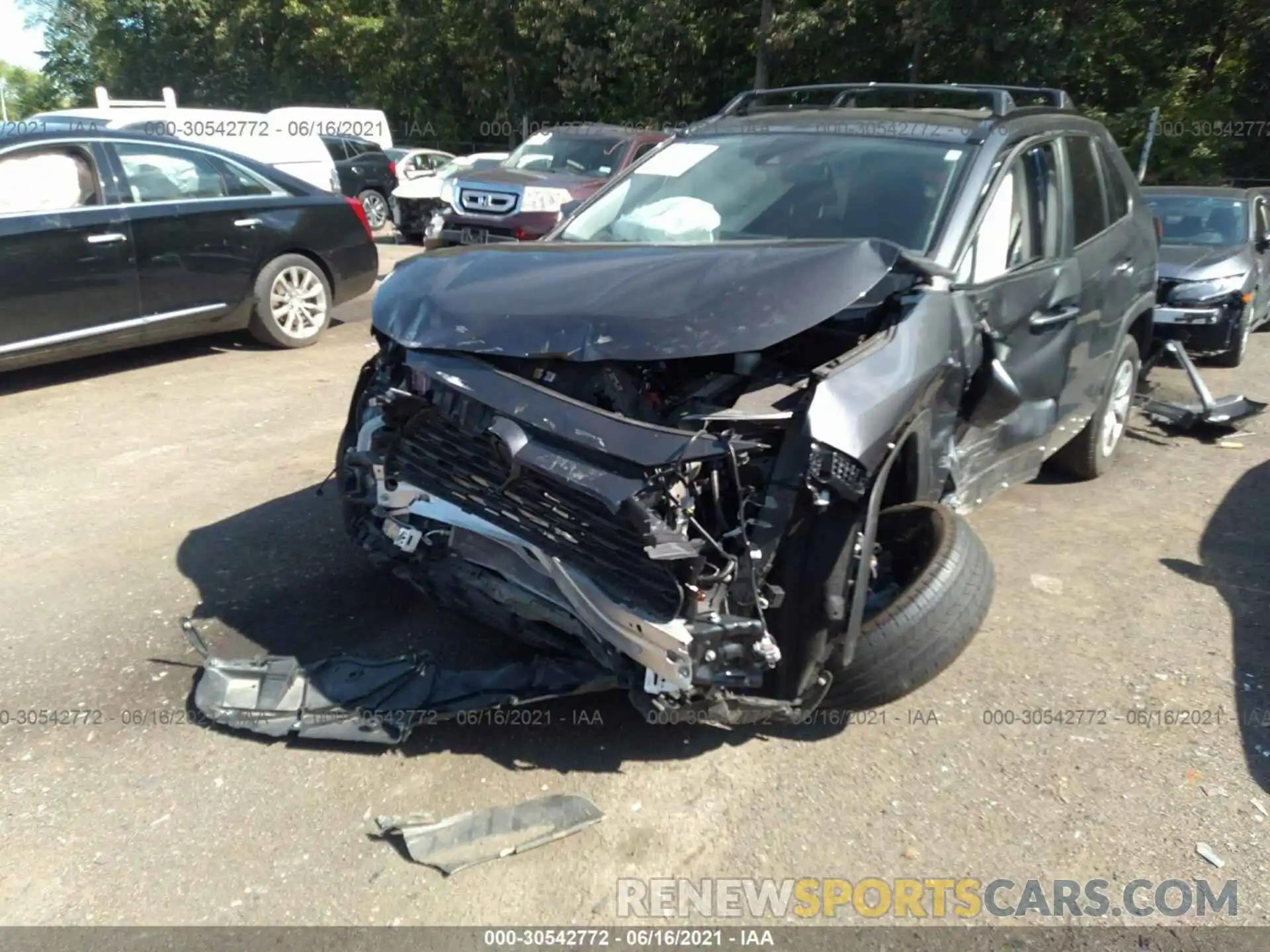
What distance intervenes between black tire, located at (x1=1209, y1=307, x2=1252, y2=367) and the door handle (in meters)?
4.83

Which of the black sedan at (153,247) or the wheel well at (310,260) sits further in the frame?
the wheel well at (310,260)

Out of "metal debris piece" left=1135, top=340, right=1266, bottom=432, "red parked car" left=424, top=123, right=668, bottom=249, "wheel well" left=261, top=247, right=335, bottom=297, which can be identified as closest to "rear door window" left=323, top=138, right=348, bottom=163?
"red parked car" left=424, top=123, right=668, bottom=249

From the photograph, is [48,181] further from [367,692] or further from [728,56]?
[728,56]

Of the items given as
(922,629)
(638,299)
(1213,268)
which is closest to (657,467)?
(638,299)

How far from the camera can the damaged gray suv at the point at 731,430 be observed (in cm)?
275

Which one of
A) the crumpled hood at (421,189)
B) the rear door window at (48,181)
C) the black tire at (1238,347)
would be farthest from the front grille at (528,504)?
the crumpled hood at (421,189)

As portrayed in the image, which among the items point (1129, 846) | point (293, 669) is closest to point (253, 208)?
point (293, 669)

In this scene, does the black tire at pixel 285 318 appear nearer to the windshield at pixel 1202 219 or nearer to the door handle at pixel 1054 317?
the door handle at pixel 1054 317

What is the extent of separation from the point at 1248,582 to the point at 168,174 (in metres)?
7.18

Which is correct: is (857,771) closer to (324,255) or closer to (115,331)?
(115,331)

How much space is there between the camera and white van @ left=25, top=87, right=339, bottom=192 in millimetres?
11398

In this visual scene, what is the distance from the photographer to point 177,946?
2475mm

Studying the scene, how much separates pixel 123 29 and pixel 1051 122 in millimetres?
52931

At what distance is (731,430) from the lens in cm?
281
